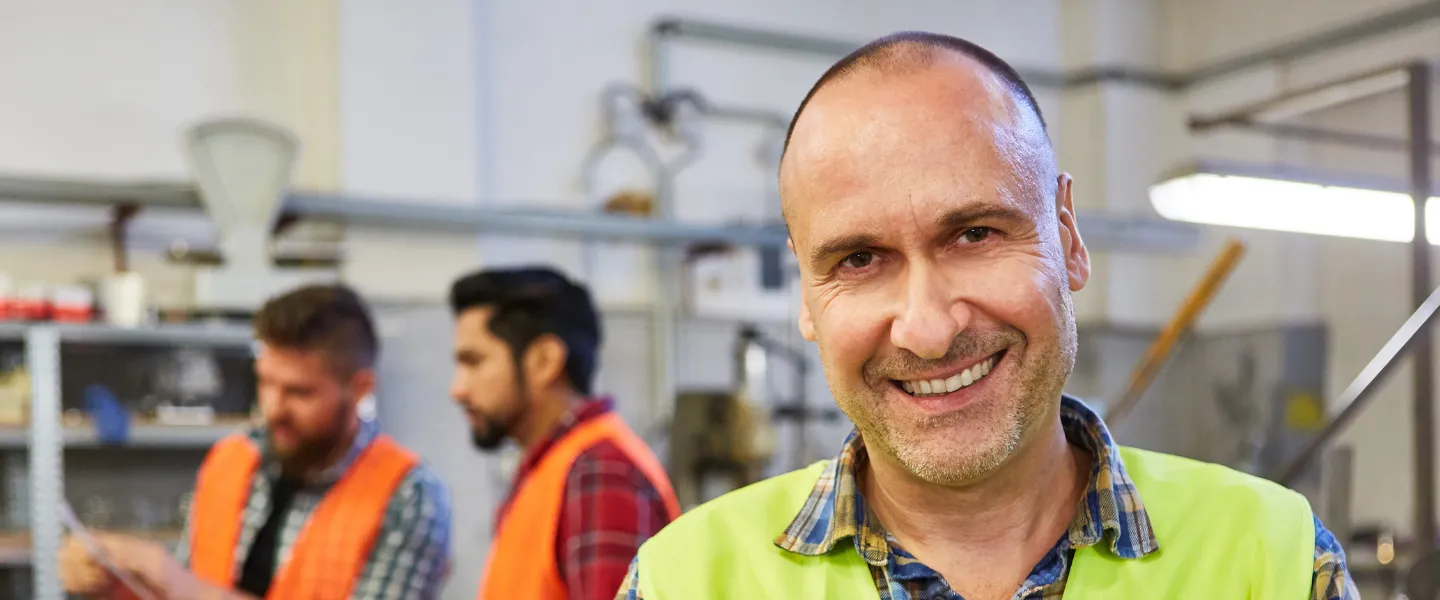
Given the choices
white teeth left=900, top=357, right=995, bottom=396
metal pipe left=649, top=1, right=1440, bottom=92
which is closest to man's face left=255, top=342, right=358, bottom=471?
white teeth left=900, top=357, right=995, bottom=396

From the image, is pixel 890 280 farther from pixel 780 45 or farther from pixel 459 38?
pixel 780 45

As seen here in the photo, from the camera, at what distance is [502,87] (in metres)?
6.08

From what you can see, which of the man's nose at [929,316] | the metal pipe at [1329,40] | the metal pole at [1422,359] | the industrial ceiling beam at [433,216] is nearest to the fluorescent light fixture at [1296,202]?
the metal pole at [1422,359]

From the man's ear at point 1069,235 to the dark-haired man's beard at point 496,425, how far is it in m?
1.52

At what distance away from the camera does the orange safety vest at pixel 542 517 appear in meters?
2.18

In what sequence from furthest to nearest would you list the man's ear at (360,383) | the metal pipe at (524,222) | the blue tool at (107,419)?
the metal pipe at (524,222)
the blue tool at (107,419)
the man's ear at (360,383)

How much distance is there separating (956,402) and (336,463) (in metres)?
1.96

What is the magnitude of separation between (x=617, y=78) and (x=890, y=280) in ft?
17.7

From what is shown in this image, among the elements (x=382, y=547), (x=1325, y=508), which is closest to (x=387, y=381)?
(x=382, y=547)

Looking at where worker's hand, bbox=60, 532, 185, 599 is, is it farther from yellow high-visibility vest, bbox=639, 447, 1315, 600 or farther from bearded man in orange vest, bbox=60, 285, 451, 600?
yellow high-visibility vest, bbox=639, 447, 1315, 600

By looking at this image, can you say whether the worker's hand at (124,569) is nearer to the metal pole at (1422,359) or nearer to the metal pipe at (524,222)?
the metal pole at (1422,359)

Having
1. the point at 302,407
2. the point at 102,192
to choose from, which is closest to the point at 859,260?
the point at 302,407

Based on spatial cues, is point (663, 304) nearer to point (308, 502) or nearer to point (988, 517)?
point (308, 502)

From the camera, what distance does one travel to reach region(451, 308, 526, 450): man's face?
8.34 feet
